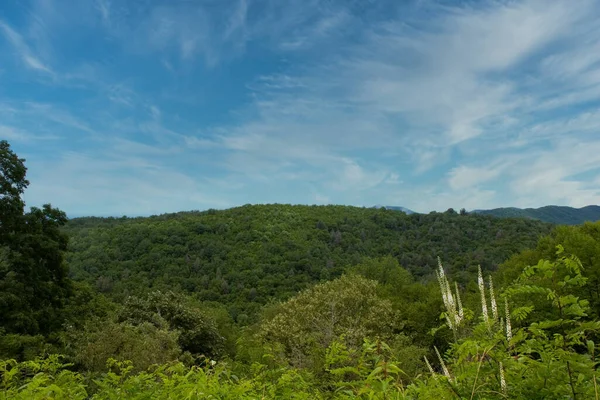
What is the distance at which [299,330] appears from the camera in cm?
2270

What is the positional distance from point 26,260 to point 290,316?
14160mm

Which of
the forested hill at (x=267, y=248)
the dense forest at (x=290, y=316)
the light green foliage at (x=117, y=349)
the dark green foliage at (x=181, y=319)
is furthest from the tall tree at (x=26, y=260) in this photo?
the forested hill at (x=267, y=248)

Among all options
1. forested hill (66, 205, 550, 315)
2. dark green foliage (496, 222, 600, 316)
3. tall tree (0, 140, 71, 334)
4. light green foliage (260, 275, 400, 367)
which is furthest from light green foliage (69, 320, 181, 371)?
forested hill (66, 205, 550, 315)

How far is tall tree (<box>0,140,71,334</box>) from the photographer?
1869 centimetres

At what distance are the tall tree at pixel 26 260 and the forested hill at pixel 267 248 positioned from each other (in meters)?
35.1

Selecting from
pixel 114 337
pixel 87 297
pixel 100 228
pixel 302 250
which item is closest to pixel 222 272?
pixel 302 250

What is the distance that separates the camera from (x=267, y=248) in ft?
288

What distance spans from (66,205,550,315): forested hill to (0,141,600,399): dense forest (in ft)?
1.68

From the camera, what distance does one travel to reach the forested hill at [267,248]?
67.4 m

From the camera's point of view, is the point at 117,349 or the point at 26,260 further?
the point at 26,260

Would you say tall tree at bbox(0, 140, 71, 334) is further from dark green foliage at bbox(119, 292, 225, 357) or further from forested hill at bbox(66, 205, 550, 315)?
forested hill at bbox(66, 205, 550, 315)

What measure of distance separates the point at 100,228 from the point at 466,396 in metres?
105

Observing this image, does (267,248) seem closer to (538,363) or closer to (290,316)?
(290,316)

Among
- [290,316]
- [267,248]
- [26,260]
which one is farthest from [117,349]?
[267,248]
